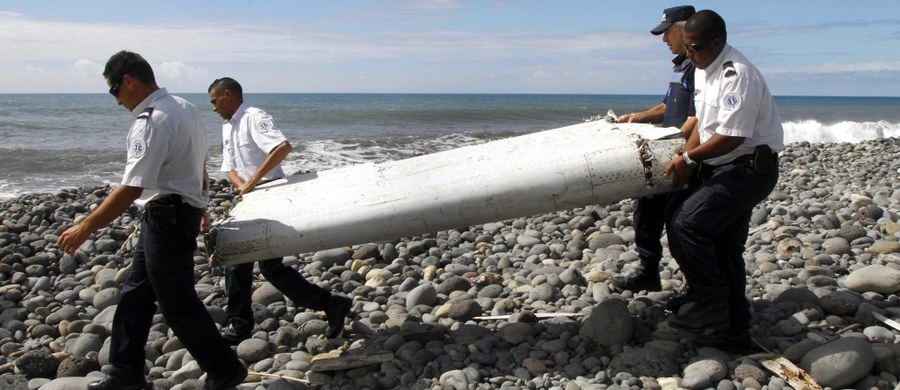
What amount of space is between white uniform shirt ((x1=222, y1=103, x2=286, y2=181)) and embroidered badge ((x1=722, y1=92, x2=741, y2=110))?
8.56 feet

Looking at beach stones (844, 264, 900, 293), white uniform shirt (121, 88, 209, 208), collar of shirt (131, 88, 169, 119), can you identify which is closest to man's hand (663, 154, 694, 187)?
beach stones (844, 264, 900, 293)

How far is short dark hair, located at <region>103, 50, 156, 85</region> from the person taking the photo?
12.4ft

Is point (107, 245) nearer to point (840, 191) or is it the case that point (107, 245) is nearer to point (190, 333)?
point (190, 333)

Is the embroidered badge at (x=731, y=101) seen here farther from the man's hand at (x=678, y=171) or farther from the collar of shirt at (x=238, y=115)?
the collar of shirt at (x=238, y=115)

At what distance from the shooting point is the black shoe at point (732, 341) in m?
4.08

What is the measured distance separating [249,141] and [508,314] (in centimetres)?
204

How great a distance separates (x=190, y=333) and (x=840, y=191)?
854cm

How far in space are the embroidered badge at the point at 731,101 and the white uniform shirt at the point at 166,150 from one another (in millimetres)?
2635

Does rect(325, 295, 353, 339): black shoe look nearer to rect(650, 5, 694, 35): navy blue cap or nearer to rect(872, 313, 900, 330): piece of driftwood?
rect(650, 5, 694, 35): navy blue cap

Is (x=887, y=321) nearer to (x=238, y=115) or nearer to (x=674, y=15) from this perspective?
(x=674, y=15)

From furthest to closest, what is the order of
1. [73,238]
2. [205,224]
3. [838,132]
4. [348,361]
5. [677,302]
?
[838,132] → [677,302] → [348,361] → [205,224] → [73,238]

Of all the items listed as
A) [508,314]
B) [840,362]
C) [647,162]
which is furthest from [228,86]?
[840,362]

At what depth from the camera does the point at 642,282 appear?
5160mm

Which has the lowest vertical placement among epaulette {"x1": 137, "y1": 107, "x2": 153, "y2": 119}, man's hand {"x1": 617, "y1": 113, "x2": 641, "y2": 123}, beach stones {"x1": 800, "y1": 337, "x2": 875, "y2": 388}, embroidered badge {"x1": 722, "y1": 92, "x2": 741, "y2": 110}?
beach stones {"x1": 800, "y1": 337, "x2": 875, "y2": 388}
